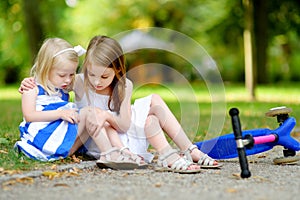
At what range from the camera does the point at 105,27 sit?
28.1m

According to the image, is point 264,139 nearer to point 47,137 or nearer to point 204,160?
point 204,160

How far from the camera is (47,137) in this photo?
15.2 feet

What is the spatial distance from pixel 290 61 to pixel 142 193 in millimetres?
24160

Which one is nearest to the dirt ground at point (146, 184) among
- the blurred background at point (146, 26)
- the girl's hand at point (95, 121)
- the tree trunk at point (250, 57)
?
the girl's hand at point (95, 121)

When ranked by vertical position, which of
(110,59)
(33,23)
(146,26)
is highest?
(146,26)

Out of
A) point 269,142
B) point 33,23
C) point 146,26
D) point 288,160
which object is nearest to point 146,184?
point 269,142

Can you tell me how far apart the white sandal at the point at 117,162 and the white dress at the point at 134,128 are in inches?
10.0

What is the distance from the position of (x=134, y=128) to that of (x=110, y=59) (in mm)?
570

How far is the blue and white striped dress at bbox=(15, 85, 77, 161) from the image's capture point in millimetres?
4645

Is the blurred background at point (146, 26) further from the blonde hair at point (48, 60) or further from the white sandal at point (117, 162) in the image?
the white sandal at point (117, 162)

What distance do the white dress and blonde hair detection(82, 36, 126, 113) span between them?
12 centimetres

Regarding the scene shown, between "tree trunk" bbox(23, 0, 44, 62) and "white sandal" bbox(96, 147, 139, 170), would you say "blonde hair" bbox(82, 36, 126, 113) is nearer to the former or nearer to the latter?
"white sandal" bbox(96, 147, 139, 170)

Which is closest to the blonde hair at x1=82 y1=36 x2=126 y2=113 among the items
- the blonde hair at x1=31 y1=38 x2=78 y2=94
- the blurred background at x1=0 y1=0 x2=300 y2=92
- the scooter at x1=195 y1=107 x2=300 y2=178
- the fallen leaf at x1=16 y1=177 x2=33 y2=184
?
the blonde hair at x1=31 y1=38 x2=78 y2=94

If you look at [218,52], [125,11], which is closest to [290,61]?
[218,52]
